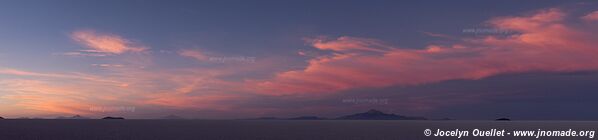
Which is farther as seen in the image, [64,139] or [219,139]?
[219,139]

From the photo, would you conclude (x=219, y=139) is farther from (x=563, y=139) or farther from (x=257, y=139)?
(x=563, y=139)

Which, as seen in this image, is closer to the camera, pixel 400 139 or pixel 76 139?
pixel 76 139

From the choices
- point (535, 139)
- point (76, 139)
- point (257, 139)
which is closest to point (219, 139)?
point (257, 139)

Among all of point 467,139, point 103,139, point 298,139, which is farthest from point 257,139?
point 467,139

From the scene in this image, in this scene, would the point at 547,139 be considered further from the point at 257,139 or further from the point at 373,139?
the point at 257,139

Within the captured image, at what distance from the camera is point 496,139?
74250 mm

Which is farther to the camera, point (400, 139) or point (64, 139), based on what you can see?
point (400, 139)

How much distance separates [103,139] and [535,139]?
5196 centimetres

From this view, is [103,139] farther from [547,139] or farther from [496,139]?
[547,139]

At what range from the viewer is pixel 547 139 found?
2906 inches

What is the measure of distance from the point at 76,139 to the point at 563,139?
58.8 metres

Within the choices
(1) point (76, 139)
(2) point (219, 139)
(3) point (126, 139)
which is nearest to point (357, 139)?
(2) point (219, 139)

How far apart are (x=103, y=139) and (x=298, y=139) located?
23.3 meters

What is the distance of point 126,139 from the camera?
71.6 m
